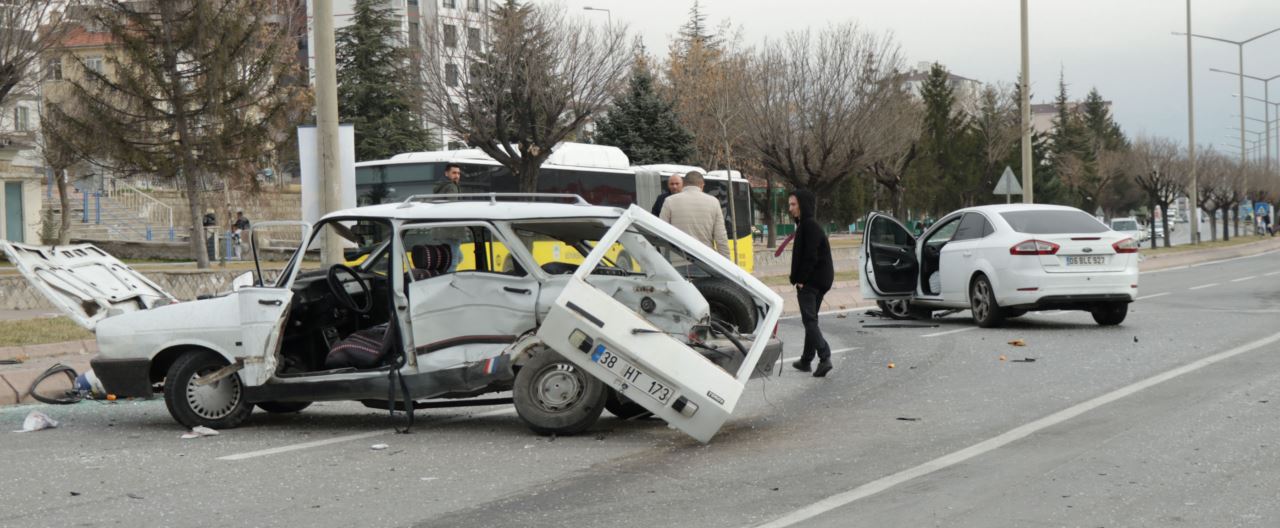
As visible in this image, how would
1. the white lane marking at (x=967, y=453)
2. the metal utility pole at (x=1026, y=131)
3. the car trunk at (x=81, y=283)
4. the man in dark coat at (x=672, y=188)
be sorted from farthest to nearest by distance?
the metal utility pole at (x=1026, y=131) < the man in dark coat at (x=672, y=188) < the car trunk at (x=81, y=283) < the white lane marking at (x=967, y=453)

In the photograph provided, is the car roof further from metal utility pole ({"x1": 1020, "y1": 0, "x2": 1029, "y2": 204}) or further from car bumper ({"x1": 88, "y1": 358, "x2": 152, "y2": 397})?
metal utility pole ({"x1": 1020, "y1": 0, "x2": 1029, "y2": 204})

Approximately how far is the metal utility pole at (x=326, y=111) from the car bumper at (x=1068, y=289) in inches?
316

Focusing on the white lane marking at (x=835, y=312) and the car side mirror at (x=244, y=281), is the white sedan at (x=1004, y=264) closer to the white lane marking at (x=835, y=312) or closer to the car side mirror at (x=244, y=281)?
the white lane marking at (x=835, y=312)

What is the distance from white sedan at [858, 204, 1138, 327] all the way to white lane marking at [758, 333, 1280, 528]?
398 cm

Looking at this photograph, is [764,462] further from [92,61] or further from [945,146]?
[945,146]

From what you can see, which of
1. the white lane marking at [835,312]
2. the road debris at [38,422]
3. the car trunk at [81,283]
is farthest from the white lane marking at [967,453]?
the white lane marking at [835,312]

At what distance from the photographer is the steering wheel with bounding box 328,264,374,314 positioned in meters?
9.34

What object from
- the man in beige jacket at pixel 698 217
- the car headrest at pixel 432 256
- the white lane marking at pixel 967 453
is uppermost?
the man in beige jacket at pixel 698 217

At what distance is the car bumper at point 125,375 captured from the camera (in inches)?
368

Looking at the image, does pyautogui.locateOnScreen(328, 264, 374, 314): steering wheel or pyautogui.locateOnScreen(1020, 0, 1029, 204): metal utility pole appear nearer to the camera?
pyautogui.locateOnScreen(328, 264, 374, 314): steering wheel

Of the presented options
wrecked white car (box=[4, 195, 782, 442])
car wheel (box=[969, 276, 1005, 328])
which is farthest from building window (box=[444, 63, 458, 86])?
wrecked white car (box=[4, 195, 782, 442])

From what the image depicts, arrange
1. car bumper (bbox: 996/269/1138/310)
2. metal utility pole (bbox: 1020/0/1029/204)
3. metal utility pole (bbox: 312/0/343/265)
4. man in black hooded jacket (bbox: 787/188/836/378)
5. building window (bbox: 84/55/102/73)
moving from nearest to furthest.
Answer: man in black hooded jacket (bbox: 787/188/836/378), metal utility pole (bbox: 312/0/343/265), car bumper (bbox: 996/269/1138/310), building window (bbox: 84/55/102/73), metal utility pole (bbox: 1020/0/1029/204)

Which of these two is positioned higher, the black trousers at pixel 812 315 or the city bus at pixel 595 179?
the city bus at pixel 595 179

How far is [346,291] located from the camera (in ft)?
31.4
